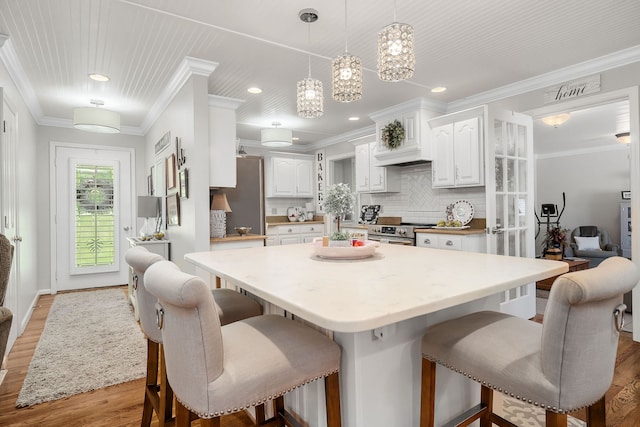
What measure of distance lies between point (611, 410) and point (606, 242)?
6623 mm

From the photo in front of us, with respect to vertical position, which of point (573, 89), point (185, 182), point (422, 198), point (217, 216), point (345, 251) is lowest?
point (345, 251)

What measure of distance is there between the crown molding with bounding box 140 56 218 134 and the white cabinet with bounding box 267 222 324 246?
2638 mm

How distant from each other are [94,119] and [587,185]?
9.33 m

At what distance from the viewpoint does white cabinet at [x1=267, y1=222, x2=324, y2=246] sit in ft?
20.1

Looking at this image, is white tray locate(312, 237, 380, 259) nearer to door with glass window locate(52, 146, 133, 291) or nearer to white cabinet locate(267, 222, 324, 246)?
white cabinet locate(267, 222, 324, 246)

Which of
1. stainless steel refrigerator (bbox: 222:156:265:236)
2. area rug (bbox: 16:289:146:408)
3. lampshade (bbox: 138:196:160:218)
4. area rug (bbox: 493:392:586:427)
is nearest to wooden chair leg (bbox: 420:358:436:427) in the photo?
area rug (bbox: 493:392:586:427)

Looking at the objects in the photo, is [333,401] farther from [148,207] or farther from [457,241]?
[148,207]

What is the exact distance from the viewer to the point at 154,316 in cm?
152

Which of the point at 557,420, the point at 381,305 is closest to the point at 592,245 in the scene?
the point at 557,420

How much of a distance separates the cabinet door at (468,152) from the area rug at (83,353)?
12.0ft

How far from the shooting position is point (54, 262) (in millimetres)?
5074

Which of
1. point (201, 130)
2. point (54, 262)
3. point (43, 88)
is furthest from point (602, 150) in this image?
point (54, 262)

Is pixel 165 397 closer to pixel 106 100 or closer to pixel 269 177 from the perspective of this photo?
pixel 106 100

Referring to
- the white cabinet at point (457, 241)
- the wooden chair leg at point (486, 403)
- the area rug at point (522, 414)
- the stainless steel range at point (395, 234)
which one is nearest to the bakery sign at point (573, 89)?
the white cabinet at point (457, 241)
